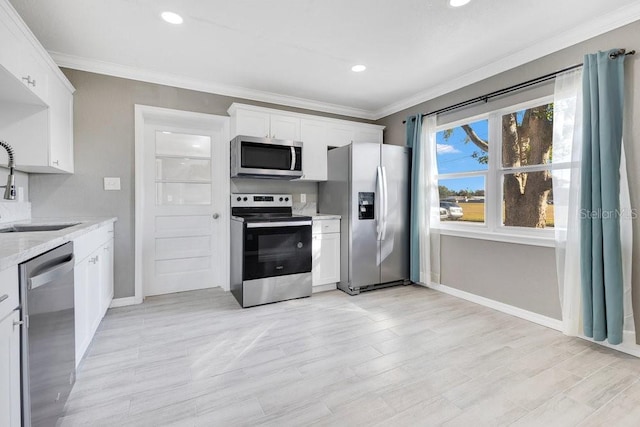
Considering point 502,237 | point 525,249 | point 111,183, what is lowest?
point 525,249

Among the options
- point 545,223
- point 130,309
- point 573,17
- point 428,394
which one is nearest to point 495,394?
point 428,394

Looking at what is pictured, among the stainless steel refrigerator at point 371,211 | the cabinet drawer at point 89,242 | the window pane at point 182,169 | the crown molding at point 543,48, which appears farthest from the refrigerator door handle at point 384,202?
the cabinet drawer at point 89,242

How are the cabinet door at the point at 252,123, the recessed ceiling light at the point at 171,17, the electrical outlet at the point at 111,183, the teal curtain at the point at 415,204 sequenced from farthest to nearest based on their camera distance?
the teal curtain at the point at 415,204, the cabinet door at the point at 252,123, the electrical outlet at the point at 111,183, the recessed ceiling light at the point at 171,17

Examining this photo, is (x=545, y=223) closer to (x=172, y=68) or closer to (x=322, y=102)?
(x=322, y=102)

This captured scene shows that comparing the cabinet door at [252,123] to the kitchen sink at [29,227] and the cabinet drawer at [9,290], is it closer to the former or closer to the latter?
the kitchen sink at [29,227]

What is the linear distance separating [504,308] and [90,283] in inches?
140

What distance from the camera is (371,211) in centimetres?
359

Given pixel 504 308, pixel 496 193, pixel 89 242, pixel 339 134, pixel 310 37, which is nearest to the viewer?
pixel 89 242

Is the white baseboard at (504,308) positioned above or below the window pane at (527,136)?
below

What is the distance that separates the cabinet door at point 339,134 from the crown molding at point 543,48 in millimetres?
919

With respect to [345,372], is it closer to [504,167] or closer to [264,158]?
[264,158]

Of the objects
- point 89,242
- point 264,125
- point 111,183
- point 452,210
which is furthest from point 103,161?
point 452,210

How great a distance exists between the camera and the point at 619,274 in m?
2.07

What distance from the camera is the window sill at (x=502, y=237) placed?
8.55ft
